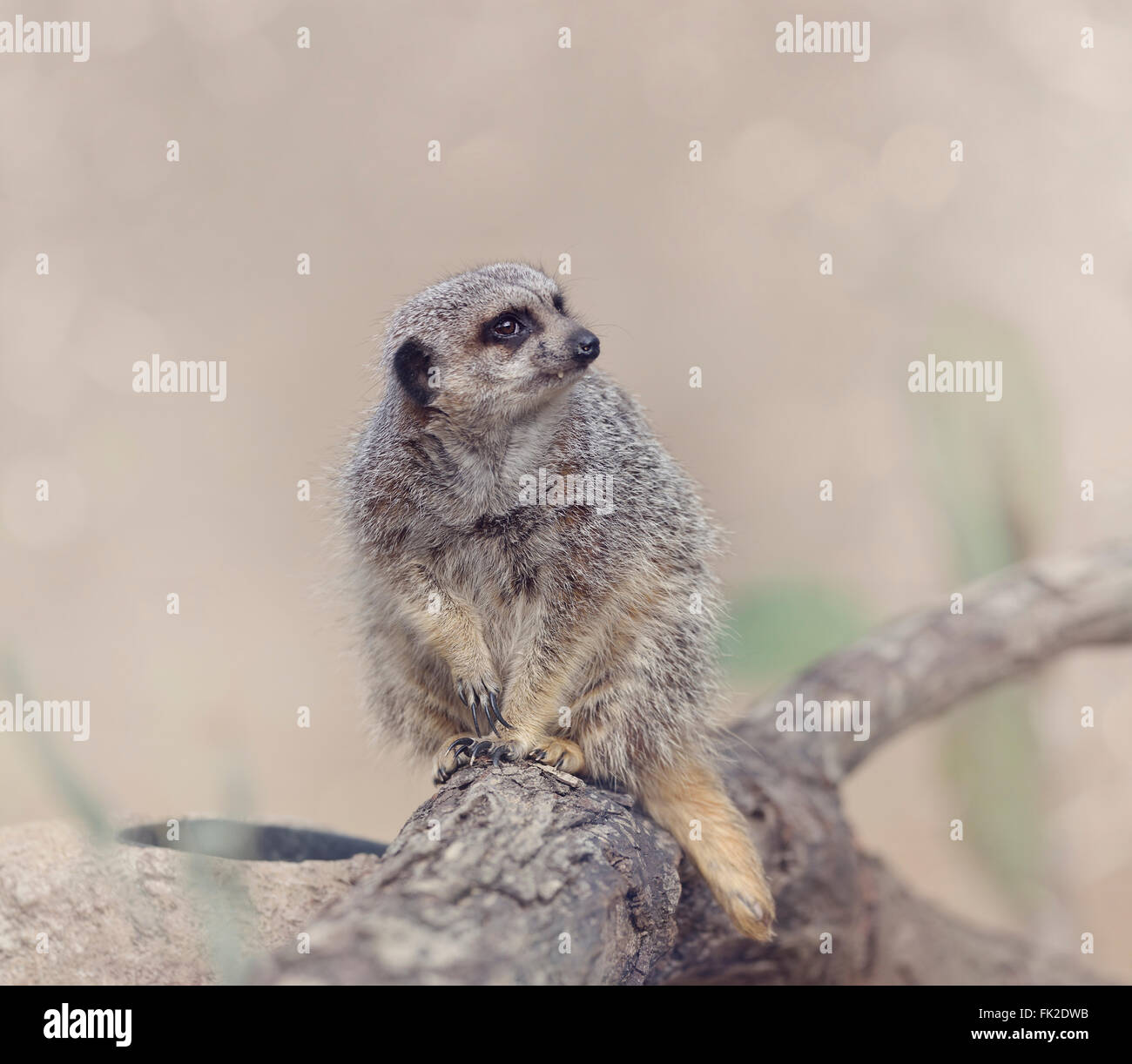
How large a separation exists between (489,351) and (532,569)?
0.54 m

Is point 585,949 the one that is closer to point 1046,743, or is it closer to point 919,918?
point 919,918

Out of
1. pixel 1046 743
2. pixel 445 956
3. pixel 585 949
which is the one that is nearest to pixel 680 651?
pixel 585 949

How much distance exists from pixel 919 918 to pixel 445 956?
226 centimetres

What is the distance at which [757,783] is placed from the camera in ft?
9.17

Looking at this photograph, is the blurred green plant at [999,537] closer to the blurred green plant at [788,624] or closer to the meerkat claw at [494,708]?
the blurred green plant at [788,624]

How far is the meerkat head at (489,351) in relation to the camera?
239 centimetres

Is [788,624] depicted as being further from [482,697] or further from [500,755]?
[500,755]

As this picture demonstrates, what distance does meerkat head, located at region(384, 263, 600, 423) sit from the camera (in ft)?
7.83

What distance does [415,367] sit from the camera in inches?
97.4

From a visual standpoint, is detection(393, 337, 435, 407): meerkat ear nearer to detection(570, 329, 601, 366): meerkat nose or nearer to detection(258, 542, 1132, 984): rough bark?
detection(570, 329, 601, 366): meerkat nose

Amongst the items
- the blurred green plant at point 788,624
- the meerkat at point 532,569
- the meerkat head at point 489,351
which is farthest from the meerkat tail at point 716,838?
the blurred green plant at point 788,624

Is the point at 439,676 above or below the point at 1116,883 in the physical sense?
above

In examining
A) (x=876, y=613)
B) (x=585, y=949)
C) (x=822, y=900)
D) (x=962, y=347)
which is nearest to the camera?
(x=585, y=949)

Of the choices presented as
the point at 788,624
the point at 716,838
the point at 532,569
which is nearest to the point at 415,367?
the point at 532,569
